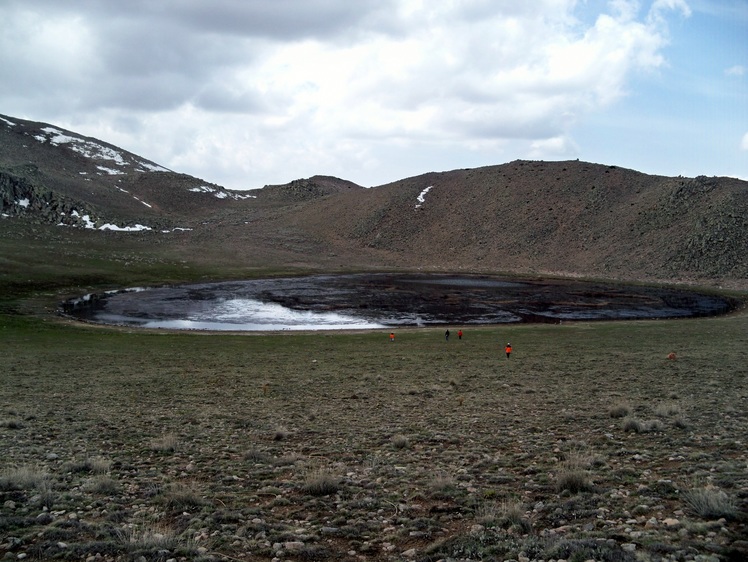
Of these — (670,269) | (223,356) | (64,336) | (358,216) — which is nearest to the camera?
(223,356)

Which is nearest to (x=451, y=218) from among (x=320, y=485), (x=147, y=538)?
(x=320, y=485)

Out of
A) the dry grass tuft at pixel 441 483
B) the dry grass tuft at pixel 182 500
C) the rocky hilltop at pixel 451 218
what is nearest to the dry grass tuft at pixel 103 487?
the dry grass tuft at pixel 182 500

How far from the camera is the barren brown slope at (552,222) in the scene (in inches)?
3420

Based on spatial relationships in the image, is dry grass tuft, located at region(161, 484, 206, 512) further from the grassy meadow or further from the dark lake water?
the dark lake water

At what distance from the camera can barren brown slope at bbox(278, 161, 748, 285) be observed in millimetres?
86875

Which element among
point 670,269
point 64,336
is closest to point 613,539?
point 64,336

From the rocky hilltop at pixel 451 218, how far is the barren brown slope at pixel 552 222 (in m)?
0.27

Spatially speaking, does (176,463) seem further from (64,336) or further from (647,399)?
(64,336)

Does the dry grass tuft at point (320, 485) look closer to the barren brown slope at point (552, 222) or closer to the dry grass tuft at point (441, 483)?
the dry grass tuft at point (441, 483)

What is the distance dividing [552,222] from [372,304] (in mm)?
67770

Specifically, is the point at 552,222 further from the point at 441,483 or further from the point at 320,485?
the point at 320,485

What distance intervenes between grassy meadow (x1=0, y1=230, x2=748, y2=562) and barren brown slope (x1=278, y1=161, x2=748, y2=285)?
228 feet

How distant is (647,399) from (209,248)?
3497 inches

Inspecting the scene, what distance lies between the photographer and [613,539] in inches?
260
